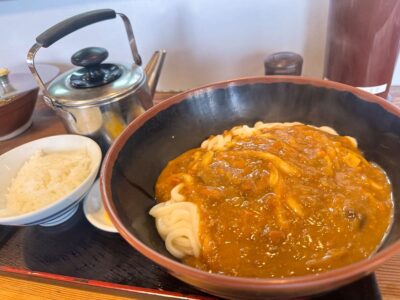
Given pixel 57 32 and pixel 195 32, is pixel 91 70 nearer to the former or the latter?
pixel 57 32

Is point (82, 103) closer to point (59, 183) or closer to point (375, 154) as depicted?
point (59, 183)

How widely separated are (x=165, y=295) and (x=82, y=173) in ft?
2.06

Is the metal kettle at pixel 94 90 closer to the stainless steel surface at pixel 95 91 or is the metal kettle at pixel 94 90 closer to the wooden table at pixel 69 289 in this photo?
the stainless steel surface at pixel 95 91

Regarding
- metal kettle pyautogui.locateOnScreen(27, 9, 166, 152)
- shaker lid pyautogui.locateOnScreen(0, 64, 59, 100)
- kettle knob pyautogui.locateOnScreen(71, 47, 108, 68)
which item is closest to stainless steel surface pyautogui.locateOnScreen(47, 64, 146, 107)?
metal kettle pyautogui.locateOnScreen(27, 9, 166, 152)

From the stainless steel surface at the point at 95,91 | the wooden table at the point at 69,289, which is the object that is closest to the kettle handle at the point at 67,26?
the stainless steel surface at the point at 95,91

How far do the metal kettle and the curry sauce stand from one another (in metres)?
0.43

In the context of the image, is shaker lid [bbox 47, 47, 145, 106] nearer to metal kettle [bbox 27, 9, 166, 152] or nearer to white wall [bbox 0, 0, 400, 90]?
metal kettle [bbox 27, 9, 166, 152]

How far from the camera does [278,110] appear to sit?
1387 millimetres

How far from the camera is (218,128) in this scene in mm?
1423

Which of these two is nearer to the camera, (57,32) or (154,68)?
(57,32)

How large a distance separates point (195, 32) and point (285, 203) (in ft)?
4.27

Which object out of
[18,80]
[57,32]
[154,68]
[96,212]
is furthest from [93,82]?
[18,80]

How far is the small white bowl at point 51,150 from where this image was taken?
44.3 inches

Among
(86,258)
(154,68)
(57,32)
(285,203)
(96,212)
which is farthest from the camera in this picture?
(154,68)
